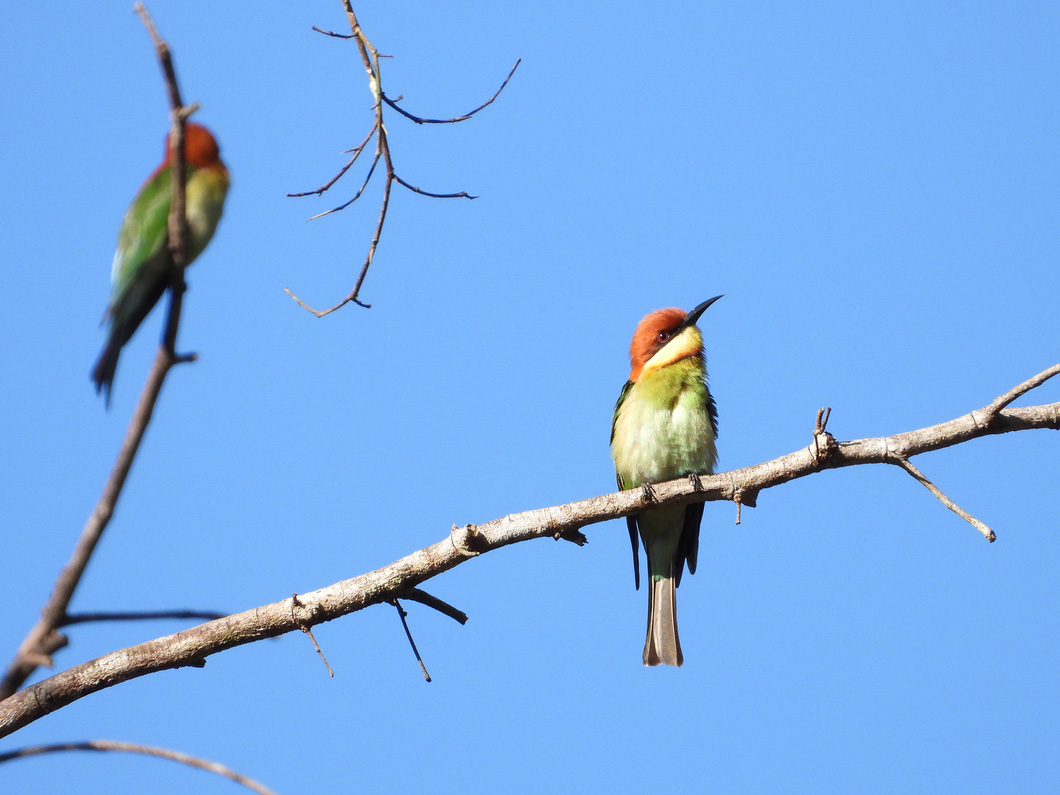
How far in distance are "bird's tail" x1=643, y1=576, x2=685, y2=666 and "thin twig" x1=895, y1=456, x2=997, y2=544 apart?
2.13m

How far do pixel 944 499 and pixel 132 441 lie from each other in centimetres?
250

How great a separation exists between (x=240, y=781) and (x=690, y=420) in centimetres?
357

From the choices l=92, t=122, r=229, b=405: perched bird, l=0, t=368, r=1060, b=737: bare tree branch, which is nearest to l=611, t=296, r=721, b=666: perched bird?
l=0, t=368, r=1060, b=737: bare tree branch

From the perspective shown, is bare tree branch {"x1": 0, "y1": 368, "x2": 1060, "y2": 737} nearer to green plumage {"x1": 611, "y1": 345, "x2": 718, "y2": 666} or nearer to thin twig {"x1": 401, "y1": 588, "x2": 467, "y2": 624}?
thin twig {"x1": 401, "y1": 588, "x2": 467, "y2": 624}

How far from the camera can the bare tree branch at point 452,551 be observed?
2922 millimetres

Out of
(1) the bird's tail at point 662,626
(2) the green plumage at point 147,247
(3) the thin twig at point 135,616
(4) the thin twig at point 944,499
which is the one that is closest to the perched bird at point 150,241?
(2) the green plumage at point 147,247

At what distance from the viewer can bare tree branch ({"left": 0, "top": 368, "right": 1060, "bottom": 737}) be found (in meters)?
2.92

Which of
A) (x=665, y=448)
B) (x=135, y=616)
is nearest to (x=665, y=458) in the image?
(x=665, y=448)

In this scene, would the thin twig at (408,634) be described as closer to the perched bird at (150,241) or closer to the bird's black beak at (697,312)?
the perched bird at (150,241)

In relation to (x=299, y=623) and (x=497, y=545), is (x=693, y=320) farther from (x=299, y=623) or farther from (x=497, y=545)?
(x=299, y=623)

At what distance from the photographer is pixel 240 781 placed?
168 centimetres

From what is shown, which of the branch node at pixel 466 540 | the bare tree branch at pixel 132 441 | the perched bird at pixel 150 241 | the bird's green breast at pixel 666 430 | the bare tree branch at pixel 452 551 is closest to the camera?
the bare tree branch at pixel 132 441

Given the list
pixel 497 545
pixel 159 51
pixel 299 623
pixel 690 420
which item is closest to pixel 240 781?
pixel 159 51

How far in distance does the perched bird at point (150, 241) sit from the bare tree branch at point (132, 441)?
3.56 ft
